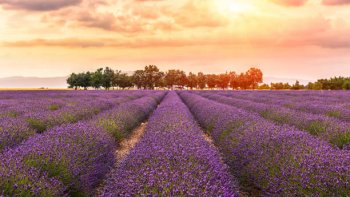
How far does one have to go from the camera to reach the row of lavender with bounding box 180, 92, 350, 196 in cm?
328

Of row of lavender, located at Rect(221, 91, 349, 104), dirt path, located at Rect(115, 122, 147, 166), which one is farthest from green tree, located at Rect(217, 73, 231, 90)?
dirt path, located at Rect(115, 122, 147, 166)

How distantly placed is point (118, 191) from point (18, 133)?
411 cm

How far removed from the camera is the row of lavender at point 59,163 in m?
3.20

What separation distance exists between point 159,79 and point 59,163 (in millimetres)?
93750

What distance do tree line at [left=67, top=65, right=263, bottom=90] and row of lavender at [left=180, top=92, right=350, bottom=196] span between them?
3294 inches

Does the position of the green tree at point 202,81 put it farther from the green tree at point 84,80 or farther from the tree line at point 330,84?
the tree line at point 330,84

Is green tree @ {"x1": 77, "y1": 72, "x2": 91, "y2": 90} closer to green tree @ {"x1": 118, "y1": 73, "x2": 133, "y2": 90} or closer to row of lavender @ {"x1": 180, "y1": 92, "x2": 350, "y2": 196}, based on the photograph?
green tree @ {"x1": 118, "y1": 73, "x2": 133, "y2": 90}

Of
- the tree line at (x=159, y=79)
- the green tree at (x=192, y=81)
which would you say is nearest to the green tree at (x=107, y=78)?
the tree line at (x=159, y=79)

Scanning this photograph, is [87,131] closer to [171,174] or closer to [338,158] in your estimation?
[171,174]

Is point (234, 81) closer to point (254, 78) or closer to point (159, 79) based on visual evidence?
point (254, 78)

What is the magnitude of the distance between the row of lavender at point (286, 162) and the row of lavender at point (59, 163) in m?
2.05

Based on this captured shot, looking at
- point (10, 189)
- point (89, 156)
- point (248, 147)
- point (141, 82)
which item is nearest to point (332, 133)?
point (248, 147)

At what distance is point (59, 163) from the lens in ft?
13.9

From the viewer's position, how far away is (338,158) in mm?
3717
